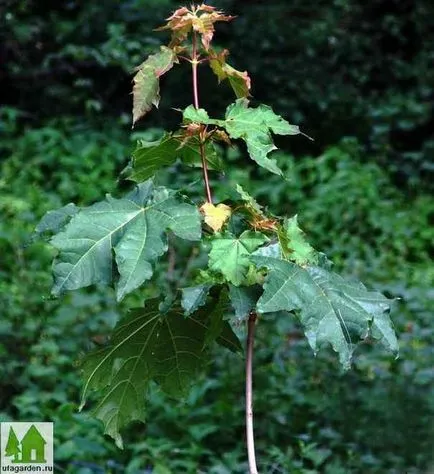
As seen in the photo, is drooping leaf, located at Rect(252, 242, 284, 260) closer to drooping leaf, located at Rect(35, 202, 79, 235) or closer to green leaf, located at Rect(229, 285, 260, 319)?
green leaf, located at Rect(229, 285, 260, 319)

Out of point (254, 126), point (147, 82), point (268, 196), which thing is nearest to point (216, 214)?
point (254, 126)

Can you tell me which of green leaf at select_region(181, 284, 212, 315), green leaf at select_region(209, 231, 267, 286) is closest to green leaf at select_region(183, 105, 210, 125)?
green leaf at select_region(209, 231, 267, 286)

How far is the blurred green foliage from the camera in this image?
169 inches

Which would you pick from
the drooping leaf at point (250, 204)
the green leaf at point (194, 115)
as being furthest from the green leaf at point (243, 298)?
the green leaf at point (194, 115)

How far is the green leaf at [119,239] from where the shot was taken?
214 cm

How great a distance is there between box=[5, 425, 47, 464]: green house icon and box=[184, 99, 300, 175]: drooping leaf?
52.3 inches

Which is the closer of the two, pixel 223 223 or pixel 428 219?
pixel 223 223

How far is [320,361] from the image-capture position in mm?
4992

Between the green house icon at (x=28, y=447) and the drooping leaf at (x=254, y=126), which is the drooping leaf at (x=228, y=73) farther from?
the green house icon at (x=28, y=447)

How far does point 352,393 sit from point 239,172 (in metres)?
3.14

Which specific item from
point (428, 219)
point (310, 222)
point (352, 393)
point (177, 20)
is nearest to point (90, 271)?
point (177, 20)

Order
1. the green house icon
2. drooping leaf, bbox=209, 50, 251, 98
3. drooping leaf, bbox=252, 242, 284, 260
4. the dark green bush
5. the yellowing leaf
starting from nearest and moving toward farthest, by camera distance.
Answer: drooping leaf, bbox=252, 242, 284, 260
the yellowing leaf
drooping leaf, bbox=209, 50, 251, 98
the green house icon
the dark green bush

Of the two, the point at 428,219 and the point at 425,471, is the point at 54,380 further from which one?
the point at 428,219

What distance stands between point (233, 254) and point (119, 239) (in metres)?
0.24
